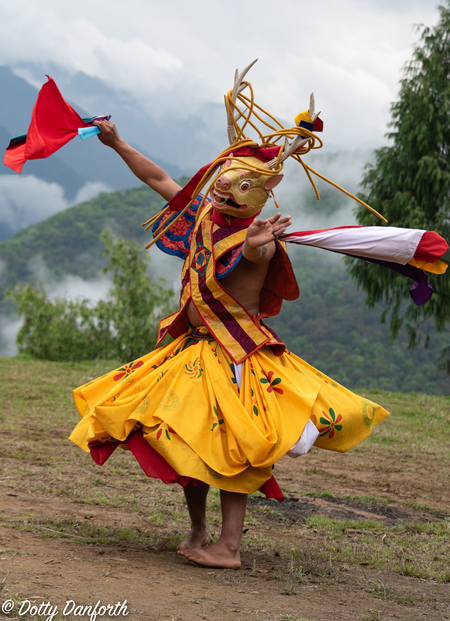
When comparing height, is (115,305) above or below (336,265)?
below

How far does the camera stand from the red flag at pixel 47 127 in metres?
3.48

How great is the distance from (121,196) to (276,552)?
2177 inches

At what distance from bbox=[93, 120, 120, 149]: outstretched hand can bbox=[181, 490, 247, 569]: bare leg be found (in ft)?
6.61

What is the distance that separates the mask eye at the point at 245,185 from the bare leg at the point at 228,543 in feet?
A: 4.90

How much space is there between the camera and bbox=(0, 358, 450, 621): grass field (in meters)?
2.67

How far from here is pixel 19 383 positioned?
28.3 feet

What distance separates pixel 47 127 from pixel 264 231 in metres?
1.51

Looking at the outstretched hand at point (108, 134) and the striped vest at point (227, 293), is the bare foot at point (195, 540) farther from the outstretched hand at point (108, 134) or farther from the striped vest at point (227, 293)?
the outstretched hand at point (108, 134)

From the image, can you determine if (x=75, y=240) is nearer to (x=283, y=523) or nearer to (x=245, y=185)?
(x=283, y=523)

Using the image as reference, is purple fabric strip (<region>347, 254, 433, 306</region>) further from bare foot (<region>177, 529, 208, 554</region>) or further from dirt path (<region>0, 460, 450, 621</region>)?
bare foot (<region>177, 529, 208, 554</region>)

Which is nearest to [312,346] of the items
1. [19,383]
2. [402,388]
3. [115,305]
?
[402,388]

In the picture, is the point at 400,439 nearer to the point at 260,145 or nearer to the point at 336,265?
the point at 260,145

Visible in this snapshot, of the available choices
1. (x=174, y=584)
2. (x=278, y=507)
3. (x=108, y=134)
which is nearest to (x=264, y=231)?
(x=108, y=134)

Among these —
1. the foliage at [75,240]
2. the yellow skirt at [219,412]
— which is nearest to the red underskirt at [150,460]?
the yellow skirt at [219,412]
